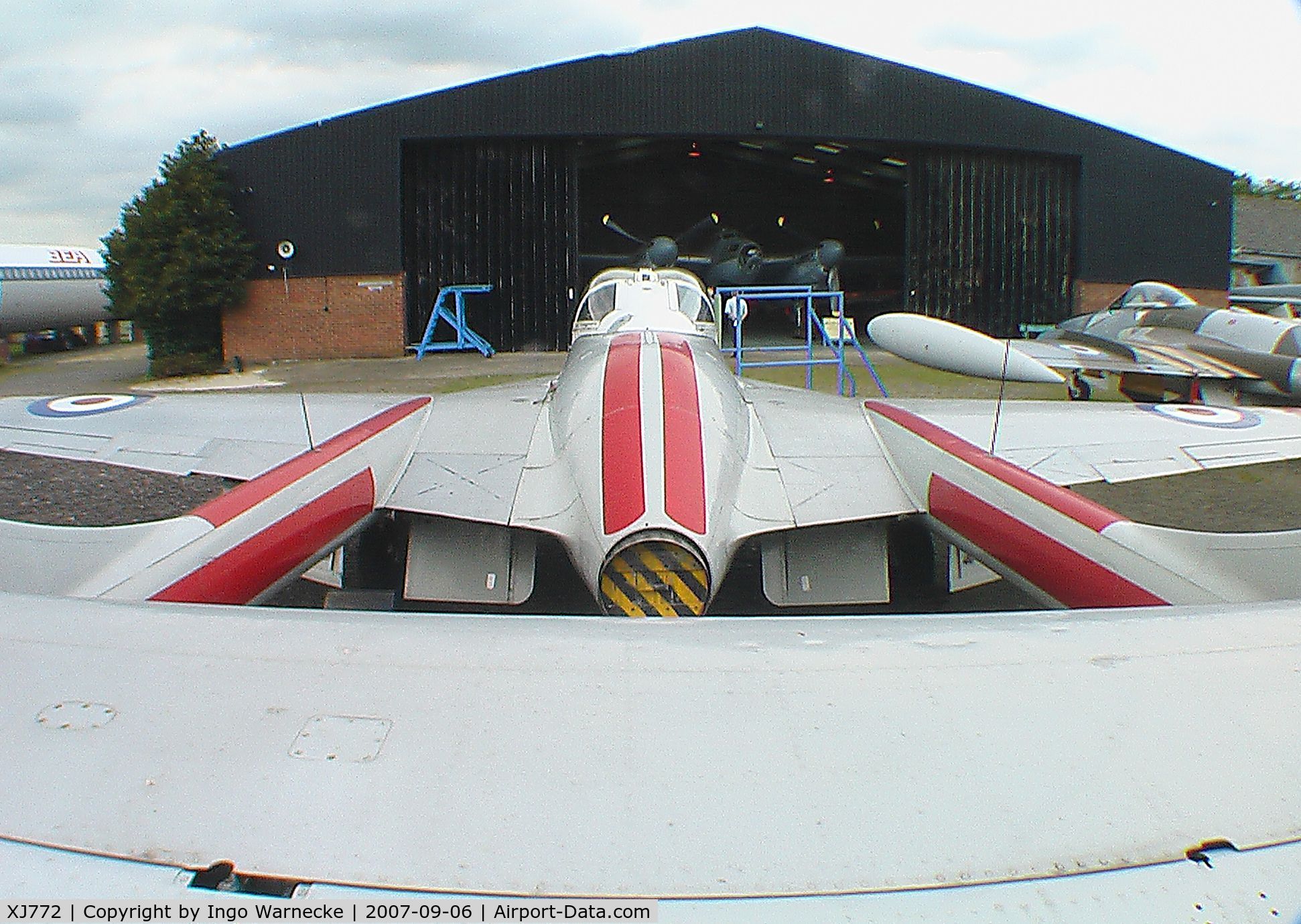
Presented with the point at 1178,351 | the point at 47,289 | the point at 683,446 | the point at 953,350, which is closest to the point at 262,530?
the point at 683,446

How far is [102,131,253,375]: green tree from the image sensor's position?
67.0 feet

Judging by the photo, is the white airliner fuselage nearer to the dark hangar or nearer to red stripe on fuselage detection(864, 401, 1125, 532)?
the dark hangar

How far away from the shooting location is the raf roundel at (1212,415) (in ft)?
22.7

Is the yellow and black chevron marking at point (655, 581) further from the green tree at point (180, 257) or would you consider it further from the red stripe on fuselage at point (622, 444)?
the green tree at point (180, 257)

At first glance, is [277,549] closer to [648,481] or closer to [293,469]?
[293,469]

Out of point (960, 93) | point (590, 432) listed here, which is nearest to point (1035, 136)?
point (960, 93)

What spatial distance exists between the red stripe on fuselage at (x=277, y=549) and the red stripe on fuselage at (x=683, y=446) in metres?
1.79

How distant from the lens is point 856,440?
22.0 feet

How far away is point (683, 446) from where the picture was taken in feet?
16.7

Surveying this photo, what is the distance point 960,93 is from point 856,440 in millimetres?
20240

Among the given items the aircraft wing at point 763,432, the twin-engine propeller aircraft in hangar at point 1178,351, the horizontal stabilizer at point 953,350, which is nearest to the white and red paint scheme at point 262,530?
the aircraft wing at point 763,432

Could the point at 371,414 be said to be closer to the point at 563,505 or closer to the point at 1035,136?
the point at 563,505

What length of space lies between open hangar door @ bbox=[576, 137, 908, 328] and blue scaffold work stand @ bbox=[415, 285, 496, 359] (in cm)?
506

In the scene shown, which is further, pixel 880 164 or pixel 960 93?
pixel 880 164
